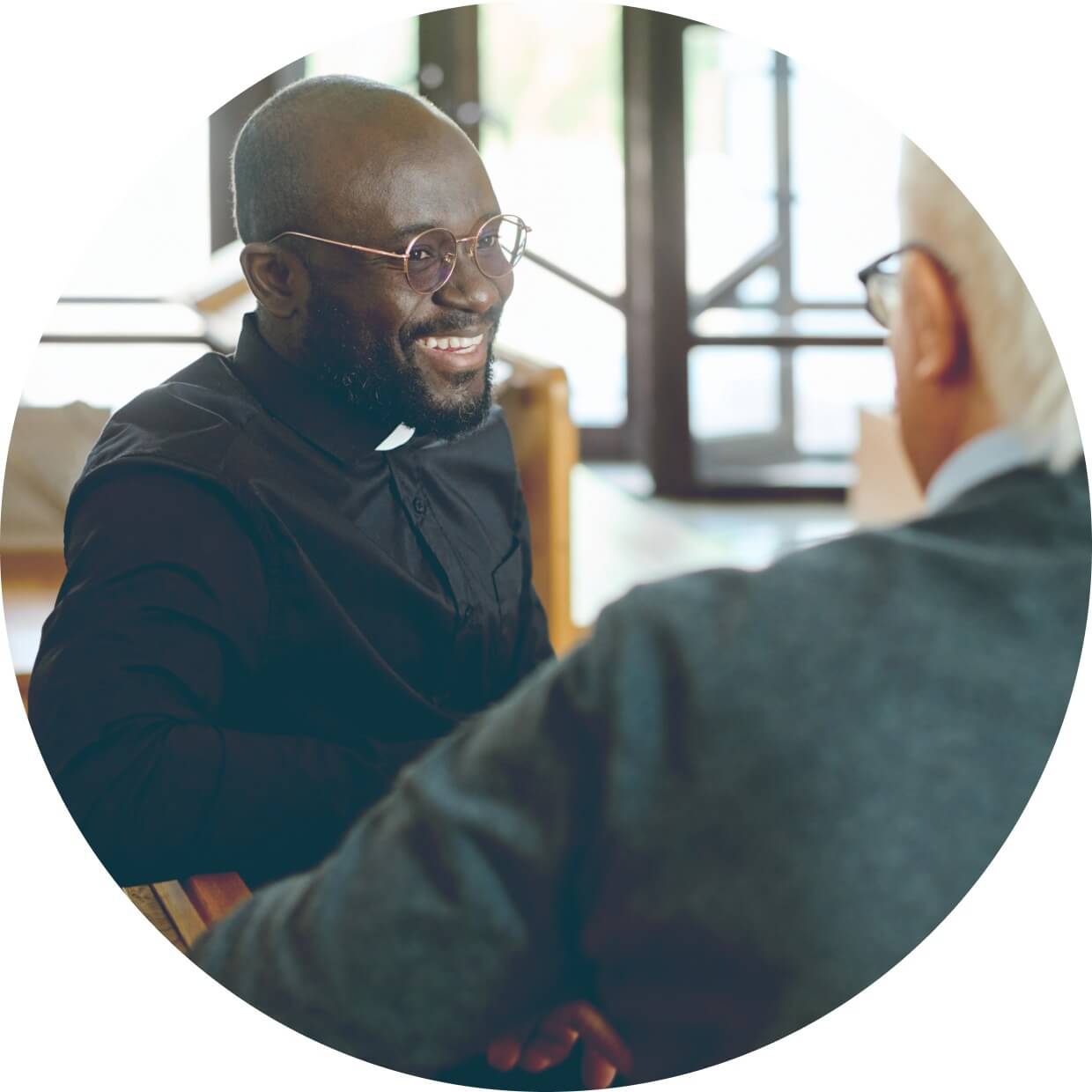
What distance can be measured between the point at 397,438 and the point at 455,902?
415mm

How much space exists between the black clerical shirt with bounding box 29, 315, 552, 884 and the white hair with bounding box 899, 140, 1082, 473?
422 mm

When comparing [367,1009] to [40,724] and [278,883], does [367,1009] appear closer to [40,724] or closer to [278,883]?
[278,883]

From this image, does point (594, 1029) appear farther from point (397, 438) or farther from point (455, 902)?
point (397, 438)


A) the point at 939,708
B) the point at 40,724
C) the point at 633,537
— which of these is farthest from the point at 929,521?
the point at 40,724

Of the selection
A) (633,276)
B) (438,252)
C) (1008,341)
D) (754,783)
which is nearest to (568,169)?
(633,276)

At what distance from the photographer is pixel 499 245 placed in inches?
38.6

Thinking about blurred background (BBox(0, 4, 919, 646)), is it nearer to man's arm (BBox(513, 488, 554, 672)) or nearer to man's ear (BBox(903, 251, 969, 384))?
man's arm (BBox(513, 488, 554, 672))

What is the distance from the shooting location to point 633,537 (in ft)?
3.52

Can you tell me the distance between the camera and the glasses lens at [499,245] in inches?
38.0

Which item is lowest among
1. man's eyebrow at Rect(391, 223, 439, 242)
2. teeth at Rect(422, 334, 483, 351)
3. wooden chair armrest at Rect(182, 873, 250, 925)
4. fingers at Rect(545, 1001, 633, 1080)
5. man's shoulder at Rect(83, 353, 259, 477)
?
fingers at Rect(545, 1001, 633, 1080)

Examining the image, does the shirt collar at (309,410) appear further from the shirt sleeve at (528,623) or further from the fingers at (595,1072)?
the fingers at (595,1072)

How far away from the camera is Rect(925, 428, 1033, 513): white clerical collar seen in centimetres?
74

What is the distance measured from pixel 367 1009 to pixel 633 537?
45 centimetres

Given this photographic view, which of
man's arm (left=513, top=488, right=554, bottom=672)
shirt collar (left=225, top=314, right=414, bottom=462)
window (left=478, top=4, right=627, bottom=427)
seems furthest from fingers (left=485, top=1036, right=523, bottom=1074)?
window (left=478, top=4, right=627, bottom=427)
